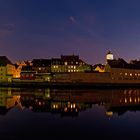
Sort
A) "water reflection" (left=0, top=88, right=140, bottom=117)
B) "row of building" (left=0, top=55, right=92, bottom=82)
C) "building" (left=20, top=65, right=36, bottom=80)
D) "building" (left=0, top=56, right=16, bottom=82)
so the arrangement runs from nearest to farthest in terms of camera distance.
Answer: "water reflection" (left=0, top=88, right=140, bottom=117)
"building" (left=0, top=56, right=16, bottom=82)
"building" (left=20, top=65, right=36, bottom=80)
"row of building" (left=0, top=55, right=92, bottom=82)

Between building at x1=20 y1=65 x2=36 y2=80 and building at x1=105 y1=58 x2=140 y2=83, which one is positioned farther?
building at x1=20 y1=65 x2=36 y2=80

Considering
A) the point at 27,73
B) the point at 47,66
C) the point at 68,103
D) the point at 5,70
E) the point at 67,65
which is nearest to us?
the point at 68,103

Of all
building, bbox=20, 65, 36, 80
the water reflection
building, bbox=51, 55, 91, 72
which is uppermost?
building, bbox=51, 55, 91, 72

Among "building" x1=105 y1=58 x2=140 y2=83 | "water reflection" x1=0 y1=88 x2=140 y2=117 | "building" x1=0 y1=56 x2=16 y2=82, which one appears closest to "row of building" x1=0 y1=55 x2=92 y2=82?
"building" x1=0 y1=56 x2=16 y2=82

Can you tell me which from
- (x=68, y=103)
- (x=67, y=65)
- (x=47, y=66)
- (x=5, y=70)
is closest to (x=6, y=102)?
(x=68, y=103)

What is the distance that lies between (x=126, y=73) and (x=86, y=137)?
194ft

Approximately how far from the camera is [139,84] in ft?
224

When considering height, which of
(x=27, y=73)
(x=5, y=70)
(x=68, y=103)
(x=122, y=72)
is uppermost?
(x=5, y=70)

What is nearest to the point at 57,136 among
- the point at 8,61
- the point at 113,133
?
the point at 113,133

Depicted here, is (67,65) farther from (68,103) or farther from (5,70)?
(68,103)

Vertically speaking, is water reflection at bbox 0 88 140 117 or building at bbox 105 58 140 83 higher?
building at bbox 105 58 140 83

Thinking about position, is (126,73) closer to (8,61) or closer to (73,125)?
(8,61)

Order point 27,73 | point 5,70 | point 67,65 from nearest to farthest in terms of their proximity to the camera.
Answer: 1. point 5,70
2. point 27,73
3. point 67,65

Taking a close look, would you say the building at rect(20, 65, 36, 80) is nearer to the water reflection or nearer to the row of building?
the row of building
